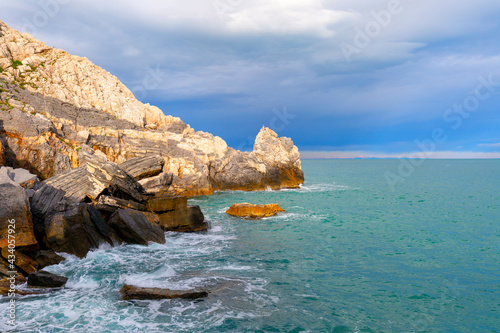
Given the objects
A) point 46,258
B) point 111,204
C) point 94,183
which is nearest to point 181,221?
point 111,204

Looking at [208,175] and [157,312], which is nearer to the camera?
[157,312]

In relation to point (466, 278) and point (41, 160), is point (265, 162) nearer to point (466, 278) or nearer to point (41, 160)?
point (41, 160)

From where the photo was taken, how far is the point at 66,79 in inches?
2463

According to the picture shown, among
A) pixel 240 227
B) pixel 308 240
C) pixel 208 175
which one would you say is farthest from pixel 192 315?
pixel 208 175

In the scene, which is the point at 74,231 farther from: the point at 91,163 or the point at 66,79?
the point at 66,79

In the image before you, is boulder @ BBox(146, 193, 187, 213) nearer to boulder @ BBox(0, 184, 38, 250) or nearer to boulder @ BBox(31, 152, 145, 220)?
boulder @ BBox(31, 152, 145, 220)

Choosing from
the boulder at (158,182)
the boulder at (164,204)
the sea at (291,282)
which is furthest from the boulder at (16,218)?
the boulder at (158,182)

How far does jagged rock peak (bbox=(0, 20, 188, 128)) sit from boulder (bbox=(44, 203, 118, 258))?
4390cm

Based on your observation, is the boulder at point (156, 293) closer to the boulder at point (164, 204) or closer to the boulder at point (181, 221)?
the boulder at point (181, 221)

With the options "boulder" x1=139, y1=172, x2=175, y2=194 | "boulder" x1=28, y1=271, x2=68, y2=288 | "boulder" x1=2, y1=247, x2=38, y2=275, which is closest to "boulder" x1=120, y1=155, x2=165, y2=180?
"boulder" x1=139, y1=172, x2=175, y2=194

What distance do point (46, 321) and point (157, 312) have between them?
404 centimetres

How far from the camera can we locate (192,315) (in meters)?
12.8

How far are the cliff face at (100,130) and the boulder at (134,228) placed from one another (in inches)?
976

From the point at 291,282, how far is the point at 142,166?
27763 millimetres
